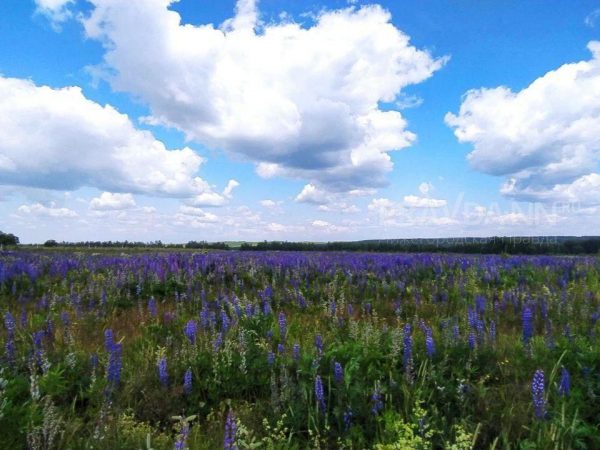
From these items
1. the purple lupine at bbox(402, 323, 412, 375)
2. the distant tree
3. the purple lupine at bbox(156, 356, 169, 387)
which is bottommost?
the purple lupine at bbox(156, 356, 169, 387)

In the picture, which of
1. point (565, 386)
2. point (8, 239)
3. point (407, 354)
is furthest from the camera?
point (8, 239)

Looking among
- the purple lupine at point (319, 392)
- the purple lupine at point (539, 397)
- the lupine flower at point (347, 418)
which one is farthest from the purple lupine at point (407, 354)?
the purple lupine at point (539, 397)

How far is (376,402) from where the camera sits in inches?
139

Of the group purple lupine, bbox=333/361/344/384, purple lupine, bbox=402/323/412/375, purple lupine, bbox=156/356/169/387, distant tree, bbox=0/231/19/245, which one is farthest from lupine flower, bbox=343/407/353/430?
distant tree, bbox=0/231/19/245

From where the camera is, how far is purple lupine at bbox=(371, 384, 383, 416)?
3479mm

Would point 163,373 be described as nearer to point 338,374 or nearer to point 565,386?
point 338,374

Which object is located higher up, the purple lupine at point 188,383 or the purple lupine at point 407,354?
the purple lupine at point 407,354

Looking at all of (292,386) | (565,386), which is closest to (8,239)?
(292,386)

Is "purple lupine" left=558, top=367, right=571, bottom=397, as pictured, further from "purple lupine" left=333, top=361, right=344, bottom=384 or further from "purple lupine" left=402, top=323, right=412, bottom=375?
"purple lupine" left=333, top=361, right=344, bottom=384

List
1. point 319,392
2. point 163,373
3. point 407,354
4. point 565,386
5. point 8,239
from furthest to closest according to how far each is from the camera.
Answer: point 8,239, point 407,354, point 163,373, point 565,386, point 319,392

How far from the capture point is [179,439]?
2619 millimetres

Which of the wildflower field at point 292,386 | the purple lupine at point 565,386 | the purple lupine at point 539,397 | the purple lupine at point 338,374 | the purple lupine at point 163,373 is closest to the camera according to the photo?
the wildflower field at point 292,386

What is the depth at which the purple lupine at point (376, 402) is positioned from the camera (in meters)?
3.48

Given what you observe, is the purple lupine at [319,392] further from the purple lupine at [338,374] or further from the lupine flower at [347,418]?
the purple lupine at [338,374]
